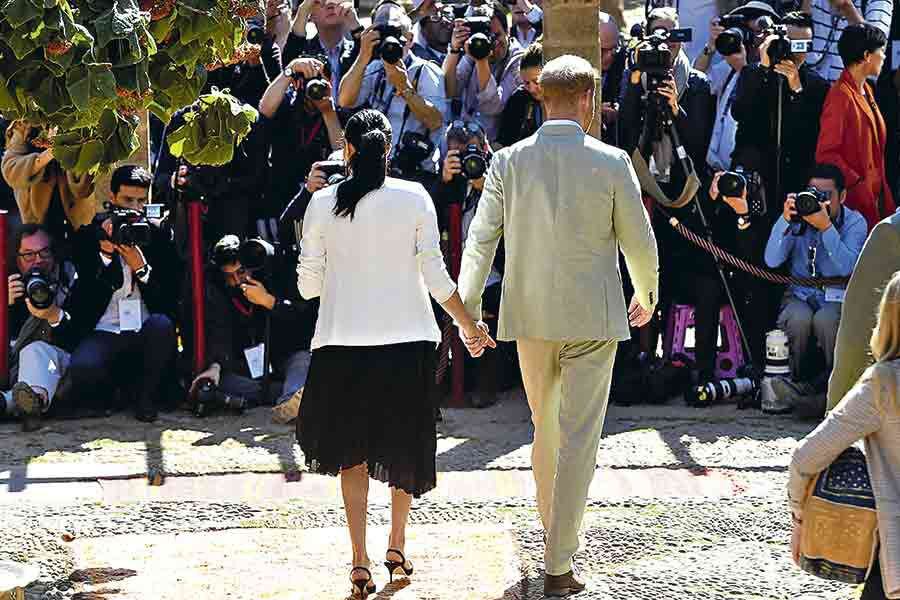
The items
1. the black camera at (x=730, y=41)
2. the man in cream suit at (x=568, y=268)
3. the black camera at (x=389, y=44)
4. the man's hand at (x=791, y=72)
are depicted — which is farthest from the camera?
the black camera at (x=730, y=41)

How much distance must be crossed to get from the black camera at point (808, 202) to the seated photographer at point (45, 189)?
365cm

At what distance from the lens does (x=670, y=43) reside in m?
8.94

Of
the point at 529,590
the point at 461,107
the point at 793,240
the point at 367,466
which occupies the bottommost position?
the point at 529,590

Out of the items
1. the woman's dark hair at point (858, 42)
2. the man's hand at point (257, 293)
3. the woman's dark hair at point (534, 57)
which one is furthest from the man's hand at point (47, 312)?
the woman's dark hair at point (858, 42)

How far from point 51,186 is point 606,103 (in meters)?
3.01

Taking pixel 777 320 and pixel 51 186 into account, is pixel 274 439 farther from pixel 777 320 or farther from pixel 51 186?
pixel 777 320

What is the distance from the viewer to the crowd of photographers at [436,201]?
844cm

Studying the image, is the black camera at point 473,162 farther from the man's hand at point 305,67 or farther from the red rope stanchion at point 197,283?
the red rope stanchion at point 197,283

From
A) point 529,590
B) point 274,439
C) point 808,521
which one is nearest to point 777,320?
point 274,439

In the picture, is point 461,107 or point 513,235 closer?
point 513,235

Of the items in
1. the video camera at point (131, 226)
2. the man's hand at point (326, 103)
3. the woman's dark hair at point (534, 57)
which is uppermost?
the woman's dark hair at point (534, 57)

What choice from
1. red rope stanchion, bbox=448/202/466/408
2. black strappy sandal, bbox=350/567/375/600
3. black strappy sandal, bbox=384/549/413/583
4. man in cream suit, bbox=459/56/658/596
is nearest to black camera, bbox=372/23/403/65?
red rope stanchion, bbox=448/202/466/408

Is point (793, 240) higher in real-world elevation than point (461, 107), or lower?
lower

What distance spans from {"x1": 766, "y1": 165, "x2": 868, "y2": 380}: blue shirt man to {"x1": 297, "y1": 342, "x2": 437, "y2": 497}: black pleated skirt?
3178 mm
